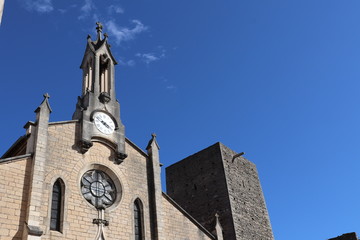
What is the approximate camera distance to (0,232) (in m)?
12.3

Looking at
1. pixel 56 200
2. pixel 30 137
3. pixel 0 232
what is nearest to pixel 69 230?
pixel 56 200

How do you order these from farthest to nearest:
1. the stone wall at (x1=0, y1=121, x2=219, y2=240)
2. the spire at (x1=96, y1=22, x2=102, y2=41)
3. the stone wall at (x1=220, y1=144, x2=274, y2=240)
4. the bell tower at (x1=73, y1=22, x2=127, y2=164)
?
the stone wall at (x1=220, y1=144, x2=274, y2=240)
the spire at (x1=96, y1=22, x2=102, y2=41)
the bell tower at (x1=73, y1=22, x2=127, y2=164)
the stone wall at (x1=0, y1=121, x2=219, y2=240)

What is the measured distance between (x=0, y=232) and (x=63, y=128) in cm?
482

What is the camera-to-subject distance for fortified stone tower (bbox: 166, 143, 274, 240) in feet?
80.0

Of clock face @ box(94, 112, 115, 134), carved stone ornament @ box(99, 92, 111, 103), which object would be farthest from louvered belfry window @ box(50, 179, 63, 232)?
carved stone ornament @ box(99, 92, 111, 103)

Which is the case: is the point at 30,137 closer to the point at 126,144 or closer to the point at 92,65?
the point at 126,144

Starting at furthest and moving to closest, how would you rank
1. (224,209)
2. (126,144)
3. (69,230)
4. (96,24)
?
(224,209) < (96,24) < (126,144) < (69,230)

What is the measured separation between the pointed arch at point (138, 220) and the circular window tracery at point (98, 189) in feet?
3.77

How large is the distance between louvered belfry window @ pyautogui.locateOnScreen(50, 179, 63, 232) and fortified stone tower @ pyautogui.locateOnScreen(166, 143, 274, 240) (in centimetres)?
1198

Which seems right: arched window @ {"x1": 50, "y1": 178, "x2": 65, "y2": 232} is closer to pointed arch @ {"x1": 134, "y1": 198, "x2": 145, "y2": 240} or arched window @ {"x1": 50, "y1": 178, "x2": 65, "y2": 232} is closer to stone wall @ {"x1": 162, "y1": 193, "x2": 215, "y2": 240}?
pointed arch @ {"x1": 134, "y1": 198, "x2": 145, "y2": 240}

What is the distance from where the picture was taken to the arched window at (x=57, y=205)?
13.8 meters

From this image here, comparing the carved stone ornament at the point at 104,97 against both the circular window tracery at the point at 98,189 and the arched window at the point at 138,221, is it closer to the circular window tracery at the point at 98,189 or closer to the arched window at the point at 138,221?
the circular window tracery at the point at 98,189

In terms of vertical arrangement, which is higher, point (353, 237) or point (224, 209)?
point (224, 209)

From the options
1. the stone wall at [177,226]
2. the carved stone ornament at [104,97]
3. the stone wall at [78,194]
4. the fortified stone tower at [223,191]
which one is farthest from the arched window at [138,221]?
the fortified stone tower at [223,191]
